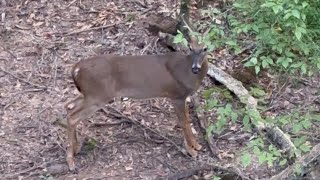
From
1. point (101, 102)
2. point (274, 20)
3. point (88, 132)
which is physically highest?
point (274, 20)

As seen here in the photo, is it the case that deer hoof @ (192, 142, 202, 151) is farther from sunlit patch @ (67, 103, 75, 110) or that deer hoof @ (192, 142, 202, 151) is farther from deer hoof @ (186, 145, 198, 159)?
sunlit patch @ (67, 103, 75, 110)

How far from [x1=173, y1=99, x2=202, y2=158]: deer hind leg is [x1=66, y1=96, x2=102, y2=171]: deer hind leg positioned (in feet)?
2.50

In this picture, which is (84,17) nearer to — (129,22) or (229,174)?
(129,22)

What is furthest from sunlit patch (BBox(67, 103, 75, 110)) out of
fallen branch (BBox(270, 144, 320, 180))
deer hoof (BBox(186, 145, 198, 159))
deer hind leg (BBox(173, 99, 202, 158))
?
fallen branch (BBox(270, 144, 320, 180))

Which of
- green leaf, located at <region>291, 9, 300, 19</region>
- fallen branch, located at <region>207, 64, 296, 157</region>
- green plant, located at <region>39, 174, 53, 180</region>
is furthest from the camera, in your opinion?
green plant, located at <region>39, 174, 53, 180</region>

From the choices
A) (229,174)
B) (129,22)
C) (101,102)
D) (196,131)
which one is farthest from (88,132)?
(129,22)

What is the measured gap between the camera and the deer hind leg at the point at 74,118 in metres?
6.28

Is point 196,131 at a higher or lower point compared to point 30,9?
lower

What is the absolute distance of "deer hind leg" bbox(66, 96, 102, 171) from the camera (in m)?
6.28

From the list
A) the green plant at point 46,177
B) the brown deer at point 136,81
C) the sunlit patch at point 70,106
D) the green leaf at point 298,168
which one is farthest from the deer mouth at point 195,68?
the green leaf at point 298,168

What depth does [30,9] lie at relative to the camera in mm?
8789

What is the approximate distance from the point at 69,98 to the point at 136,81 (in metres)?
1.14

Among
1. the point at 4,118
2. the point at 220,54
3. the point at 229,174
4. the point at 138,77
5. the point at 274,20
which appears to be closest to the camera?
the point at 274,20

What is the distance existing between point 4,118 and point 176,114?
176 centimetres
